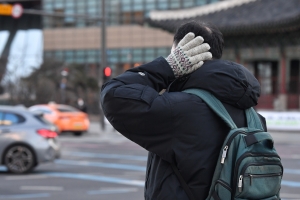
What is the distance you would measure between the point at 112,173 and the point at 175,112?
407 inches

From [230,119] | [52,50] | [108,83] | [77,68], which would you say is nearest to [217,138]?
[230,119]

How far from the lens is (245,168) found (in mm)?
2744

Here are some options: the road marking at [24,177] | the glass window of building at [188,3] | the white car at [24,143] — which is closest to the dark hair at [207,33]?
the road marking at [24,177]

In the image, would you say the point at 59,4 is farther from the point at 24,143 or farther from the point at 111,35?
the point at 24,143

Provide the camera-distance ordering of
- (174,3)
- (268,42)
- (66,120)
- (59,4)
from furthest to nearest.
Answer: (59,4)
(174,3)
(268,42)
(66,120)

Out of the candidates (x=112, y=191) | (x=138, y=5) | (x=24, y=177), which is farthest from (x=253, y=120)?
(x=138, y=5)

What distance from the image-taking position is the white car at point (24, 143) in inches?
504

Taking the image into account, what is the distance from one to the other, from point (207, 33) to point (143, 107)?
1.71ft

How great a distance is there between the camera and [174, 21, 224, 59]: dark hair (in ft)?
10.0

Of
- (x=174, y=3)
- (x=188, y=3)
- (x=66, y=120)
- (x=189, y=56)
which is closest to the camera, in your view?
(x=189, y=56)

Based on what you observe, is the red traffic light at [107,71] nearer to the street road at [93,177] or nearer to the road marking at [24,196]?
the street road at [93,177]

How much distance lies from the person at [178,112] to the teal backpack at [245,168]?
0.07 metres

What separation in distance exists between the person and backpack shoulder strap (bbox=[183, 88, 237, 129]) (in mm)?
21

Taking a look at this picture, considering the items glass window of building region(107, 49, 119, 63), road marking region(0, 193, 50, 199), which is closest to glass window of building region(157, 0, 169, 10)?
glass window of building region(107, 49, 119, 63)
